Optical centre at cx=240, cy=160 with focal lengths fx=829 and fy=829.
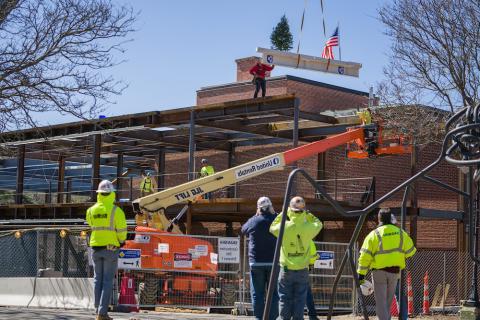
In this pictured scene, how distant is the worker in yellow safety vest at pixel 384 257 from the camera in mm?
11102

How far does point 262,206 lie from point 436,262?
1730 centimetres

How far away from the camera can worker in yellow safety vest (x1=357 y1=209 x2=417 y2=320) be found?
36.4 ft

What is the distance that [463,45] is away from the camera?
2011cm

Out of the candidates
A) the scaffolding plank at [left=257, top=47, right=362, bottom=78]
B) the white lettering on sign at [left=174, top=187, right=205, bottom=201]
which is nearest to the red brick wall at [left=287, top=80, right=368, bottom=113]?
the scaffolding plank at [left=257, top=47, right=362, bottom=78]

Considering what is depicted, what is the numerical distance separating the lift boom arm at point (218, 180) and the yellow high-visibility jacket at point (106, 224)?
834cm

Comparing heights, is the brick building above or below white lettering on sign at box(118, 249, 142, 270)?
above

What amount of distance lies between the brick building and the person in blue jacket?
14666 mm

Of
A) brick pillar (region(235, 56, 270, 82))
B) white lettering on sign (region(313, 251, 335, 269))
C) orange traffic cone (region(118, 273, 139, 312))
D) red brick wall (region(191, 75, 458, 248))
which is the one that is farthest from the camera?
brick pillar (region(235, 56, 270, 82))

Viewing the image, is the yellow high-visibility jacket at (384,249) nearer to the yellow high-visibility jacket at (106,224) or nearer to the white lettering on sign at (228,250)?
the yellow high-visibility jacket at (106,224)

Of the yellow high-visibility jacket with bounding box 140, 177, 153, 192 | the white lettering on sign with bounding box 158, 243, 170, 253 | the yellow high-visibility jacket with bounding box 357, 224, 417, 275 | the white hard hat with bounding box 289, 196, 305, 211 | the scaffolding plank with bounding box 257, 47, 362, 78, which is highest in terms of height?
the scaffolding plank with bounding box 257, 47, 362, 78

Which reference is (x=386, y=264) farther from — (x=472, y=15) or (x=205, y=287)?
(x=472, y=15)

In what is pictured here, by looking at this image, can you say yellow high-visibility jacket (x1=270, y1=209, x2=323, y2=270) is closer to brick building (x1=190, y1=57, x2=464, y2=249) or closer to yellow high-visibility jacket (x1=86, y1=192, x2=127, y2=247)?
yellow high-visibility jacket (x1=86, y1=192, x2=127, y2=247)

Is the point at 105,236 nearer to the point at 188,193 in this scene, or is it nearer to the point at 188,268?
the point at 188,268

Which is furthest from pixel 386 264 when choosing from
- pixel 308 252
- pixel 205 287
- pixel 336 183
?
pixel 336 183
